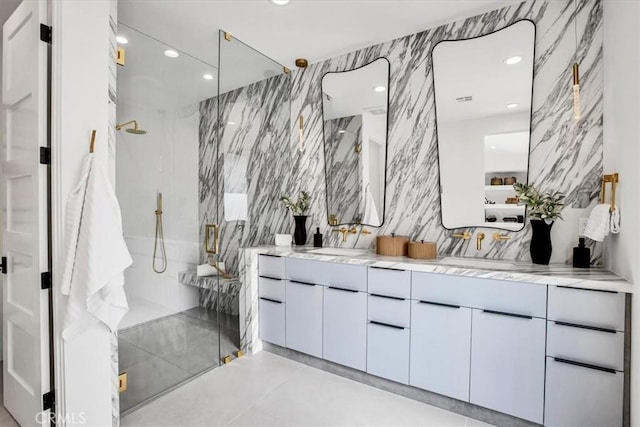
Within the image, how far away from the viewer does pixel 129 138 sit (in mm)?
2139

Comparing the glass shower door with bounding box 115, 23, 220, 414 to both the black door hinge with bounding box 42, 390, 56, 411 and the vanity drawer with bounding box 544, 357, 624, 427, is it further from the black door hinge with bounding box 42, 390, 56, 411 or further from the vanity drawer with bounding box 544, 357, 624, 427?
the vanity drawer with bounding box 544, 357, 624, 427

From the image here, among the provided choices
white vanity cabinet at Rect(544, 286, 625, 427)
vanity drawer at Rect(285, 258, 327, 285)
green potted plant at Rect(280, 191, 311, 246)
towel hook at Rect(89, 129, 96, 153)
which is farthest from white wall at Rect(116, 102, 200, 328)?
white vanity cabinet at Rect(544, 286, 625, 427)

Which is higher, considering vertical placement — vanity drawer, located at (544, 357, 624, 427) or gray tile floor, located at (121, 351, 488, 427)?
vanity drawer, located at (544, 357, 624, 427)

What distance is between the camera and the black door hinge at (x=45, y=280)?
1657mm

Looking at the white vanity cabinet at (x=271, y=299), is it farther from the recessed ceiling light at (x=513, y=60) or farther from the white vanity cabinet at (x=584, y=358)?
the recessed ceiling light at (x=513, y=60)

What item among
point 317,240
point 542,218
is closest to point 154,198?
point 317,240

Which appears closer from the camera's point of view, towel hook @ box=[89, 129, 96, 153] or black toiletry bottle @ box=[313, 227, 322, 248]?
towel hook @ box=[89, 129, 96, 153]

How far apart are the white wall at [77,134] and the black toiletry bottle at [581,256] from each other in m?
2.91

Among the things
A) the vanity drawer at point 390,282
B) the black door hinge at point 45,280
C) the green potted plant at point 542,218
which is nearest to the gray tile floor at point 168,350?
the black door hinge at point 45,280

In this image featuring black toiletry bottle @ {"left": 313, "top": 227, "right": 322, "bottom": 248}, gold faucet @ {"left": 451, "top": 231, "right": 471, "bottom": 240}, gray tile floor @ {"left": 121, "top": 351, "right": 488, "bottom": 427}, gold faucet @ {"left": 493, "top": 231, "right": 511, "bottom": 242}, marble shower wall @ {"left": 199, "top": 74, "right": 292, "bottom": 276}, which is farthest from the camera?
black toiletry bottle @ {"left": 313, "top": 227, "right": 322, "bottom": 248}

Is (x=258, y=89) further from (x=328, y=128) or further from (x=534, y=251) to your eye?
(x=534, y=251)

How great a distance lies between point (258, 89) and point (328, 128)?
32.1 inches

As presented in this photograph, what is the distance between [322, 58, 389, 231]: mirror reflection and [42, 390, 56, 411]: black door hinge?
2382mm

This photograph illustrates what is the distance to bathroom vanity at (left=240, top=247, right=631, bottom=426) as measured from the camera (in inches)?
67.2
